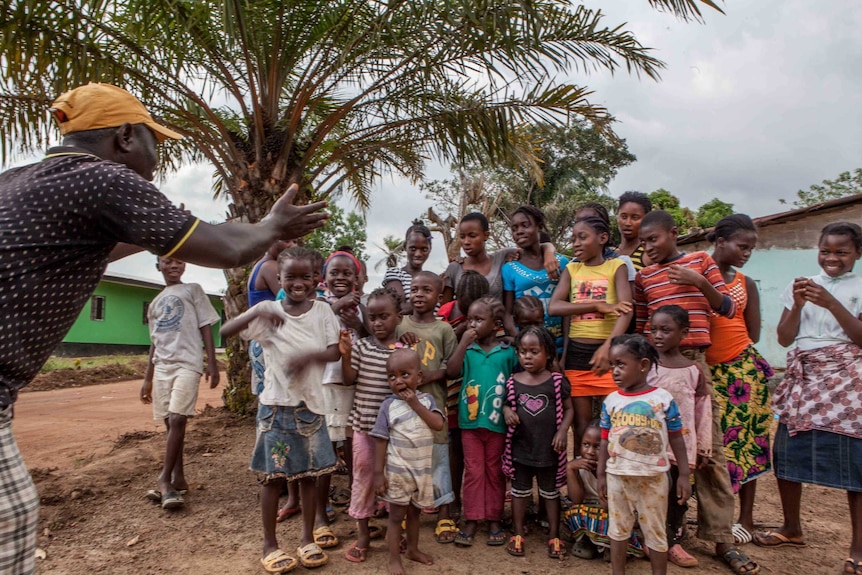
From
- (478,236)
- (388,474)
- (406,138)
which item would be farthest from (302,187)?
(388,474)

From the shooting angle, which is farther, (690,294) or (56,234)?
(690,294)

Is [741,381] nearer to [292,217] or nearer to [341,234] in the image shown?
[292,217]

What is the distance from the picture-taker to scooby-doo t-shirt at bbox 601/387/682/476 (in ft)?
9.18

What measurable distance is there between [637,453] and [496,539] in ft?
3.67

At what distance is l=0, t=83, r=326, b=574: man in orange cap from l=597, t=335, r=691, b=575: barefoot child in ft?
6.51

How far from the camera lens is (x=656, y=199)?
68.0 ft

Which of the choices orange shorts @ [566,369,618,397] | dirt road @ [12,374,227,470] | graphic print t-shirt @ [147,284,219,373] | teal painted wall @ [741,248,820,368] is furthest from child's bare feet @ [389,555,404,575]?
teal painted wall @ [741,248,820,368]

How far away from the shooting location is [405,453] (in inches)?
124

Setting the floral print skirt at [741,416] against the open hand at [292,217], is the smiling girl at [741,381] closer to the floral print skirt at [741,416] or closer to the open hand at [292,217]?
the floral print skirt at [741,416]

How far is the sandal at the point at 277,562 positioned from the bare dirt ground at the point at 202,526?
0.15m

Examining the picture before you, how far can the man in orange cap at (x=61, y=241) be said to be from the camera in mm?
1579

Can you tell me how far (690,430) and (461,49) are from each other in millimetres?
4078

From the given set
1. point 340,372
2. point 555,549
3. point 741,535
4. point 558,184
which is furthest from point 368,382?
point 558,184

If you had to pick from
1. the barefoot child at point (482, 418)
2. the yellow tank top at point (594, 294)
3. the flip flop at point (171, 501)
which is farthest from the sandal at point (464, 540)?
Answer: the flip flop at point (171, 501)
